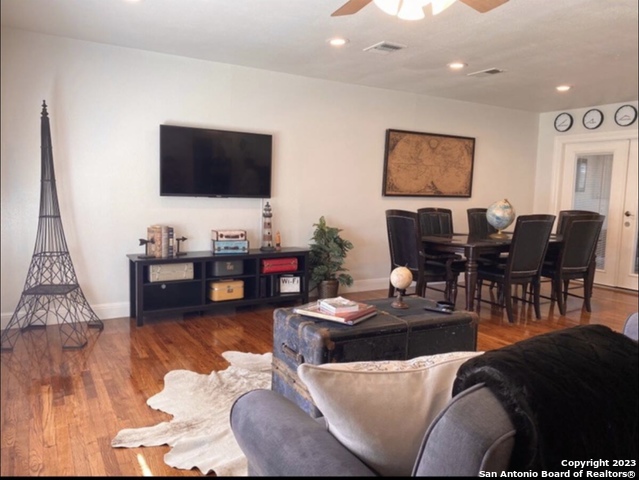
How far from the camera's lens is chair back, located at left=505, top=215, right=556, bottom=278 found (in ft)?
→ 13.4

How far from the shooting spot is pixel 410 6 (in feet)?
7.40

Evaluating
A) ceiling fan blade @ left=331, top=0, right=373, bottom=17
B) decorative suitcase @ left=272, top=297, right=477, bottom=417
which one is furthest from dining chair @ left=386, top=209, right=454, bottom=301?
ceiling fan blade @ left=331, top=0, right=373, bottom=17

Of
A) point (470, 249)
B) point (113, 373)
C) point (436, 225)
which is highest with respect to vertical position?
point (436, 225)

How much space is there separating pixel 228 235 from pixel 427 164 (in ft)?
8.99

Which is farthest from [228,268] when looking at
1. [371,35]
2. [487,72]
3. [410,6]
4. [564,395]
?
[564,395]

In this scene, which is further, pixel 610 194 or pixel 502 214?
pixel 610 194

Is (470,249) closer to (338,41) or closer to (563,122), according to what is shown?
(338,41)

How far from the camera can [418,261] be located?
14.2 feet

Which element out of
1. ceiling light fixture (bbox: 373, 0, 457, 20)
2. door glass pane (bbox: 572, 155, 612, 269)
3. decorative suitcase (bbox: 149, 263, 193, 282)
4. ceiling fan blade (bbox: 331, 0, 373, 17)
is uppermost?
ceiling fan blade (bbox: 331, 0, 373, 17)

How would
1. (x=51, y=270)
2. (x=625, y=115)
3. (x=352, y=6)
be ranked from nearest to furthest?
(x=352, y=6) < (x=51, y=270) < (x=625, y=115)

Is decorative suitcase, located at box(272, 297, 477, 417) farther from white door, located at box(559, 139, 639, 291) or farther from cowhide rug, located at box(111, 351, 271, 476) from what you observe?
white door, located at box(559, 139, 639, 291)

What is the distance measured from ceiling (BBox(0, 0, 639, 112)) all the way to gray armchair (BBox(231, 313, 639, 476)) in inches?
79.8

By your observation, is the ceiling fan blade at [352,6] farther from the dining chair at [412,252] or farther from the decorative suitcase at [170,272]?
the decorative suitcase at [170,272]

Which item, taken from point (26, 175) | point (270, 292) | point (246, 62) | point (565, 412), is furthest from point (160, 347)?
point (565, 412)
